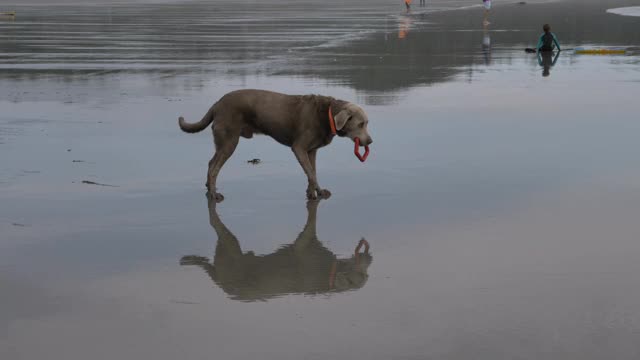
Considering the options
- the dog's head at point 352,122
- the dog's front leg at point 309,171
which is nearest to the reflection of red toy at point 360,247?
the dog's head at point 352,122

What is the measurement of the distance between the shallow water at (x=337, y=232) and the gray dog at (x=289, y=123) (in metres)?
0.39

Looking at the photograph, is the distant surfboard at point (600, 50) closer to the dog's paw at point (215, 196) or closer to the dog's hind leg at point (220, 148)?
the dog's hind leg at point (220, 148)

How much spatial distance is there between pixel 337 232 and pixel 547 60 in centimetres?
1957

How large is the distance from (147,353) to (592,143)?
28.9 feet

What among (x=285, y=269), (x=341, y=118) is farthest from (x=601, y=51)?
(x=285, y=269)

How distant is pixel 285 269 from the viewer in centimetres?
798

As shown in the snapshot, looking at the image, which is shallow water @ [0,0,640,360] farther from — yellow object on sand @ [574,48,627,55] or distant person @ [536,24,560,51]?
yellow object on sand @ [574,48,627,55]

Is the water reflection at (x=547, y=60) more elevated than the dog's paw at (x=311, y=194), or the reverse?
the dog's paw at (x=311, y=194)

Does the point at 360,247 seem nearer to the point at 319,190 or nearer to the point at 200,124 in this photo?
the point at 319,190

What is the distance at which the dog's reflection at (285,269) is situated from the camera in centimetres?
744

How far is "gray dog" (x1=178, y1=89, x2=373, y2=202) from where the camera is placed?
1038cm

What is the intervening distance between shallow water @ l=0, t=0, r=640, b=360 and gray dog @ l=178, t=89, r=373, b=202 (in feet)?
1.28

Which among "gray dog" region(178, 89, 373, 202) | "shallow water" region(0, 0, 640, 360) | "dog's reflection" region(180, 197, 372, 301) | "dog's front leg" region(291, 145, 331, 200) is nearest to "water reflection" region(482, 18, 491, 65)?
"shallow water" region(0, 0, 640, 360)

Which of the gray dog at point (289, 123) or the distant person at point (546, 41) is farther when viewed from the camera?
the distant person at point (546, 41)
